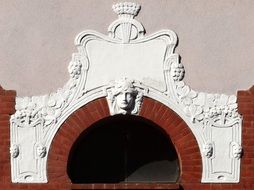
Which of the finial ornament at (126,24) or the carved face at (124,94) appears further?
the finial ornament at (126,24)

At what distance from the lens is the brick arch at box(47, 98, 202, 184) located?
12945mm

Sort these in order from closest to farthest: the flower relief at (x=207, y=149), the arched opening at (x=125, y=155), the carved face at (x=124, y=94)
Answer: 1. the carved face at (x=124, y=94)
2. the flower relief at (x=207, y=149)
3. the arched opening at (x=125, y=155)

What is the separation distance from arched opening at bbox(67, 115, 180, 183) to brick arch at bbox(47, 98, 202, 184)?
0.78 feet

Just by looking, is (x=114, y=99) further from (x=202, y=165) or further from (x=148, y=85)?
(x=202, y=165)

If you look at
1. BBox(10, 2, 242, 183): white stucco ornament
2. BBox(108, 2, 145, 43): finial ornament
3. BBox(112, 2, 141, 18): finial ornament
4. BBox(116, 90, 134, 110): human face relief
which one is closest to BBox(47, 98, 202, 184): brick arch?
BBox(10, 2, 242, 183): white stucco ornament

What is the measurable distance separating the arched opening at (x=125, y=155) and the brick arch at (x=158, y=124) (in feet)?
0.78

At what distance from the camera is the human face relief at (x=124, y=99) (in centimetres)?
1284

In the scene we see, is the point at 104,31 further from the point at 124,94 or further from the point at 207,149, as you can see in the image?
the point at 207,149

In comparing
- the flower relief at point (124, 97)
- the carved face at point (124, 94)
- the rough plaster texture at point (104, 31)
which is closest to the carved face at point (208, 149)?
the rough plaster texture at point (104, 31)

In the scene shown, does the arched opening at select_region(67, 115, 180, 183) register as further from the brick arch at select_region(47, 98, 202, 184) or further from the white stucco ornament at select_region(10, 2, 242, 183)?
the white stucco ornament at select_region(10, 2, 242, 183)

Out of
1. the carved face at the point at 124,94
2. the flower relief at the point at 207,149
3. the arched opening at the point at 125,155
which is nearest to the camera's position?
the carved face at the point at 124,94

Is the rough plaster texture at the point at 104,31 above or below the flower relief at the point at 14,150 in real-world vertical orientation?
above

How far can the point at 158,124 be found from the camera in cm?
1298

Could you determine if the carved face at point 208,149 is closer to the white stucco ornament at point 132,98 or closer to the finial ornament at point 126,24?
the white stucco ornament at point 132,98
